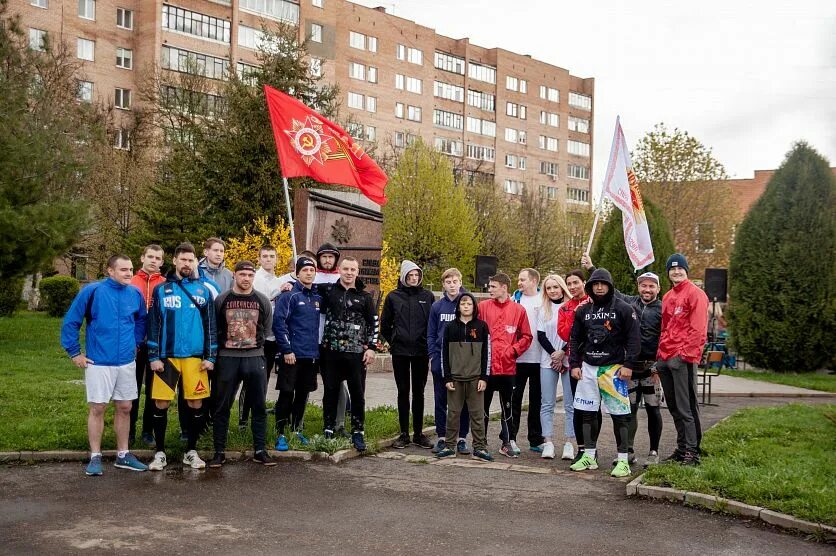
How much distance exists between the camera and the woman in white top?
384 inches

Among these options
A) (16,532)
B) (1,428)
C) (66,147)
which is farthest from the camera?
(66,147)

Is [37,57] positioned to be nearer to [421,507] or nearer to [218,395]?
[218,395]

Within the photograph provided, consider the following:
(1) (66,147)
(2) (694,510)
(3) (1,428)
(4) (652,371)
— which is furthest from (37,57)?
(2) (694,510)

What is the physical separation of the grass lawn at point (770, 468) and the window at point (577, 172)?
83.1 metres

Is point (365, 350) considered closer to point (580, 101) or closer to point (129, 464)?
point (129, 464)

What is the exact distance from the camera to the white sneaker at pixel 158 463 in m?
8.38

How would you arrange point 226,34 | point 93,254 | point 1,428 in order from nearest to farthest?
point 1,428 → point 93,254 → point 226,34

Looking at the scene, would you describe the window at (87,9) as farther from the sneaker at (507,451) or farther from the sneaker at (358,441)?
the sneaker at (507,451)

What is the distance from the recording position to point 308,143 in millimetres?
13328

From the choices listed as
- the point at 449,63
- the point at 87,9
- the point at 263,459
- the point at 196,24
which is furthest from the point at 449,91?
the point at 263,459

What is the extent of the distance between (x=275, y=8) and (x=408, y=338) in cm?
5553

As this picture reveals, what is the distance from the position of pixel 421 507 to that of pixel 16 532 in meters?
3.06

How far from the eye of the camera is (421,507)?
7254 millimetres

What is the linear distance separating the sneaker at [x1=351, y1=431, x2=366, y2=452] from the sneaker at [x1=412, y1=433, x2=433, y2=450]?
76 cm
